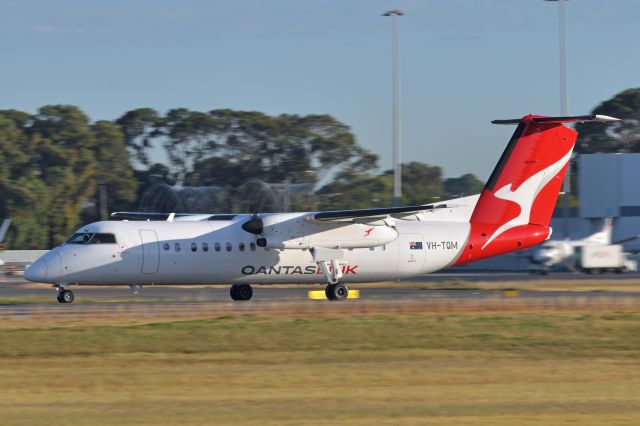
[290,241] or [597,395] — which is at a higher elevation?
[290,241]

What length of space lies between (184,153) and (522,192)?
70.3m

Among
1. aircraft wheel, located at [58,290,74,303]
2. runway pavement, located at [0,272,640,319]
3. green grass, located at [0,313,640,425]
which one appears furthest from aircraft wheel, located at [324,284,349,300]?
aircraft wheel, located at [58,290,74,303]

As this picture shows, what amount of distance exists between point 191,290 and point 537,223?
632 inches

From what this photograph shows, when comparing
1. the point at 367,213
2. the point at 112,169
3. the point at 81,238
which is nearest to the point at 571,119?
the point at 367,213

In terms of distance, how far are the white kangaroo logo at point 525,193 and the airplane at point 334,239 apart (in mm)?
35

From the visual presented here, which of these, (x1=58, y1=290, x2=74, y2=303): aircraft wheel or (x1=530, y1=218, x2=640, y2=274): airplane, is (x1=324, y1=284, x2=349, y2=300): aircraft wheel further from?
(x1=530, y1=218, x2=640, y2=274): airplane

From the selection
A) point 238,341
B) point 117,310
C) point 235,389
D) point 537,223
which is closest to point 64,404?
point 235,389

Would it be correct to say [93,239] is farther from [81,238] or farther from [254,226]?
[254,226]

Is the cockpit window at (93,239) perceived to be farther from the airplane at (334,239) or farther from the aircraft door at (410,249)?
the aircraft door at (410,249)

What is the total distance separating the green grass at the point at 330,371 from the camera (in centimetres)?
1439

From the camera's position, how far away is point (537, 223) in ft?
114

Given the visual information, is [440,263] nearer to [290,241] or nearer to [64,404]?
[290,241]

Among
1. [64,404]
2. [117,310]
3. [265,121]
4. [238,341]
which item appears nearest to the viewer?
[64,404]

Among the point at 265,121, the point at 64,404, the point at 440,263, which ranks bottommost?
the point at 64,404
